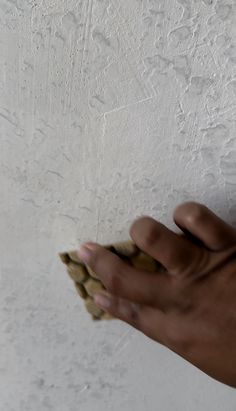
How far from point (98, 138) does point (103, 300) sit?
0.12m

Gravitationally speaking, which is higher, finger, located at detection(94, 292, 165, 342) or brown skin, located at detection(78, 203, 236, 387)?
brown skin, located at detection(78, 203, 236, 387)

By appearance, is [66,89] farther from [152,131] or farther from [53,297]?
[53,297]

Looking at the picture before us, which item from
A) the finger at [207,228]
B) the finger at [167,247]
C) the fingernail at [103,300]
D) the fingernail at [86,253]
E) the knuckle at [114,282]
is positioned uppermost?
the finger at [207,228]

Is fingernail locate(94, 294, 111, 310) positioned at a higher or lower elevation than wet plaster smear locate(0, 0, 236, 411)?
lower

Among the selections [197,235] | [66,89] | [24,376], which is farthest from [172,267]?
[24,376]

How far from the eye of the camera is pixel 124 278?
36 cm

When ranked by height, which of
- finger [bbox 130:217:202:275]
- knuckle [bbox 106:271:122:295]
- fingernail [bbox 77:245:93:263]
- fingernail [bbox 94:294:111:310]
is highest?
finger [bbox 130:217:202:275]

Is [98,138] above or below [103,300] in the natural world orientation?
above

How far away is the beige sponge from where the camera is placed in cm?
→ 36

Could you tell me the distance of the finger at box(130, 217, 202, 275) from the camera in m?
0.34

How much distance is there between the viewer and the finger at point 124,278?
352mm

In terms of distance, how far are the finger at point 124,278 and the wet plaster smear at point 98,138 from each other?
0.17 feet

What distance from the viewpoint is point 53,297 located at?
46cm

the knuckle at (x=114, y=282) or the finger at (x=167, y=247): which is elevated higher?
the finger at (x=167, y=247)
